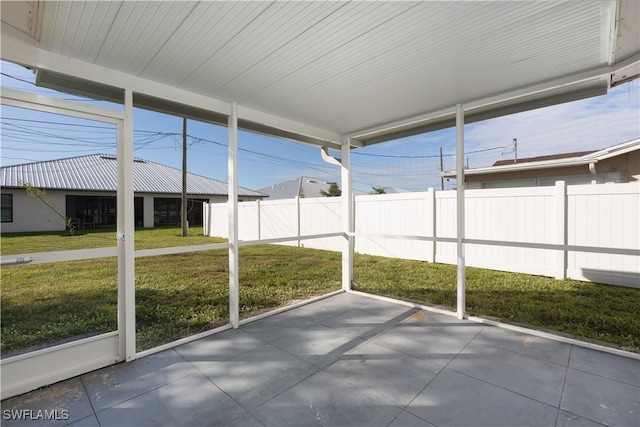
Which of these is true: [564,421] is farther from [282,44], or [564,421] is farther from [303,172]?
[303,172]

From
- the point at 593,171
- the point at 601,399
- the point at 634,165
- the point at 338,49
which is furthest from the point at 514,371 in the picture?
the point at 593,171

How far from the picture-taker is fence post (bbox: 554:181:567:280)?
466 cm

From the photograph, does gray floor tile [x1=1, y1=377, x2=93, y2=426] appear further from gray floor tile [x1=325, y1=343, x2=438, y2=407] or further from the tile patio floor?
gray floor tile [x1=325, y1=343, x2=438, y2=407]

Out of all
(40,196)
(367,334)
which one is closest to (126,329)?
(40,196)

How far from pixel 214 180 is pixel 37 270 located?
39.0 feet

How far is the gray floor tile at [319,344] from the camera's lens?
8.05ft

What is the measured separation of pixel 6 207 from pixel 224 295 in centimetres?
279

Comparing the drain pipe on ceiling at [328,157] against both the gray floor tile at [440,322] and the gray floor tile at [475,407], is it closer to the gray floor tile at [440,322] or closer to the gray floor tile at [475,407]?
the gray floor tile at [440,322]

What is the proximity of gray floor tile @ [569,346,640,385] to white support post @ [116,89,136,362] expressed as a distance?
142 inches

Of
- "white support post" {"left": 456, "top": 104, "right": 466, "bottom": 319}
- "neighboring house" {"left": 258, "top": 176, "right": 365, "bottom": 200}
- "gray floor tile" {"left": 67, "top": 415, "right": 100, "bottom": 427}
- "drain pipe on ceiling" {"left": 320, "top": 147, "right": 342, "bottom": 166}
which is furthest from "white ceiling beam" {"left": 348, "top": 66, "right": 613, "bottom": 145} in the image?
"neighboring house" {"left": 258, "top": 176, "right": 365, "bottom": 200}

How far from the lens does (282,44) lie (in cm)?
199

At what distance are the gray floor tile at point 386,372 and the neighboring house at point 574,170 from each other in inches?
286

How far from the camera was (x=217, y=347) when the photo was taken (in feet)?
8.71

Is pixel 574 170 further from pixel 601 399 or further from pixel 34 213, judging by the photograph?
pixel 34 213
